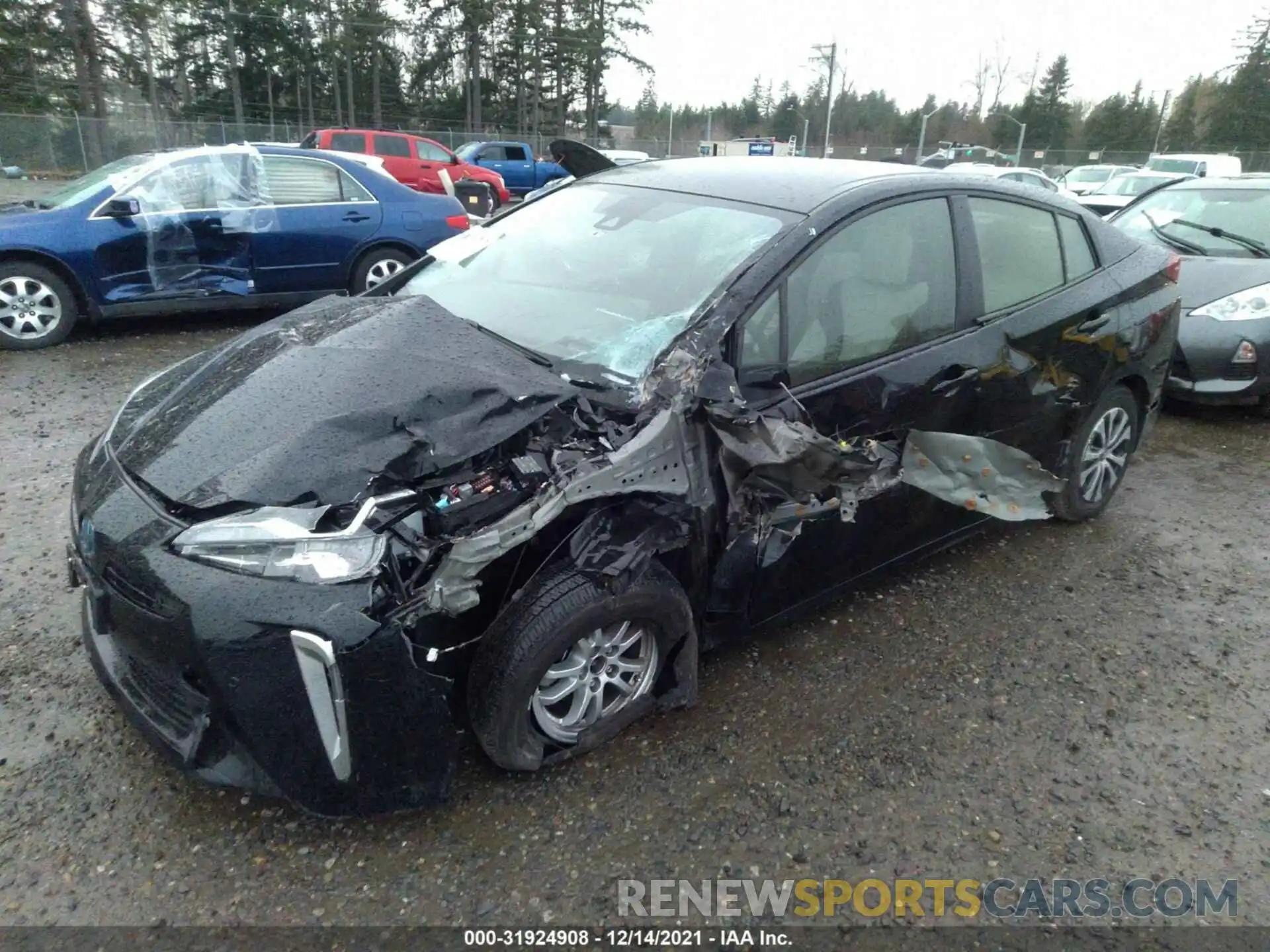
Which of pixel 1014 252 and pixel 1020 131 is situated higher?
pixel 1020 131

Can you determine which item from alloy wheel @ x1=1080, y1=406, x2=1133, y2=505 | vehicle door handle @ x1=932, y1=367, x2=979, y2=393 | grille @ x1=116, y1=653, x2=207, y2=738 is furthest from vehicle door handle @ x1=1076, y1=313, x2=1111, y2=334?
grille @ x1=116, y1=653, x2=207, y2=738

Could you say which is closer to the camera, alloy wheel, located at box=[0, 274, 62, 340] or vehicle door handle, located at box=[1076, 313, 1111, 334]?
vehicle door handle, located at box=[1076, 313, 1111, 334]

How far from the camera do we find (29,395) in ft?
17.9

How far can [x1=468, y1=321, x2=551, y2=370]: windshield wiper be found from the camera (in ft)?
8.84

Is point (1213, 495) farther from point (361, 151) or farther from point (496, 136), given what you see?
point (496, 136)

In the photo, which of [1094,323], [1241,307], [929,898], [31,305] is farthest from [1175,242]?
[31,305]

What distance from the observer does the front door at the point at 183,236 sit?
21.2 feet

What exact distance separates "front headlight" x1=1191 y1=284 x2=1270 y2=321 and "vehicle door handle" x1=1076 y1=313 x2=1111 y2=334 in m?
2.57

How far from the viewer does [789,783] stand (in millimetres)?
2516

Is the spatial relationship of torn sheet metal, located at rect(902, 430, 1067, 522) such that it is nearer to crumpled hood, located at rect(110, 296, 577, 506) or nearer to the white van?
crumpled hood, located at rect(110, 296, 577, 506)

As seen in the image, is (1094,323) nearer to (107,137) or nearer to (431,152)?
(431,152)

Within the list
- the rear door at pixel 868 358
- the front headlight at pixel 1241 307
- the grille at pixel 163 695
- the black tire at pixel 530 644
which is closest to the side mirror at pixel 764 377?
the rear door at pixel 868 358

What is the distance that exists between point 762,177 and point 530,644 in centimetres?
205

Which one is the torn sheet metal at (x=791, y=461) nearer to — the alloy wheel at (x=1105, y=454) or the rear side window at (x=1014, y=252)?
the rear side window at (x=1014, y=252)
